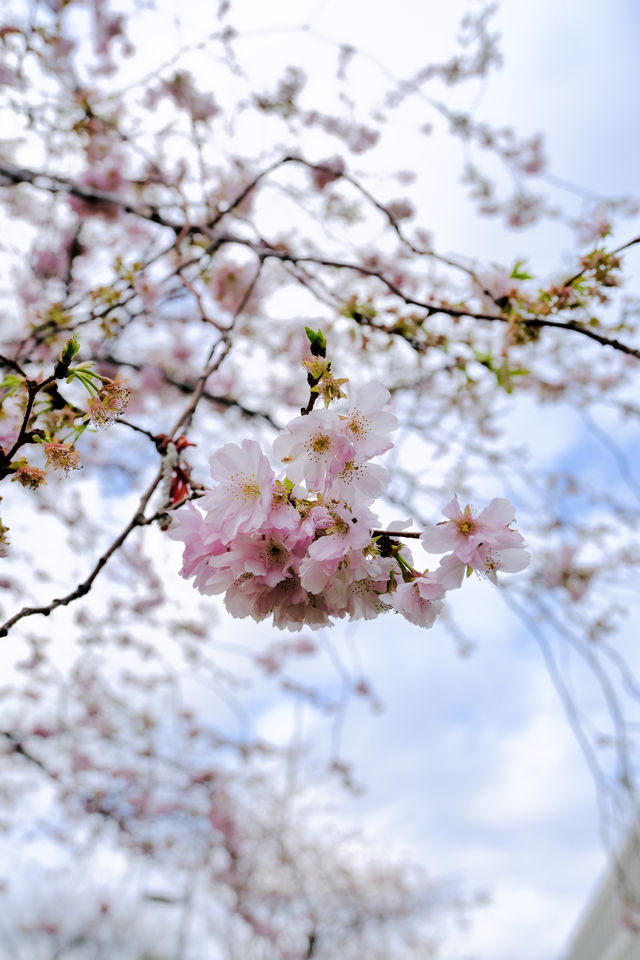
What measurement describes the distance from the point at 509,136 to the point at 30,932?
19473 millimetres

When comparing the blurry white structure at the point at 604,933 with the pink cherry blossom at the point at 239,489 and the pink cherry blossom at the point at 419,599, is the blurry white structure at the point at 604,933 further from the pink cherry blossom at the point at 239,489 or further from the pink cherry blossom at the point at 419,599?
the pink cherry blossom at the point at 239,489

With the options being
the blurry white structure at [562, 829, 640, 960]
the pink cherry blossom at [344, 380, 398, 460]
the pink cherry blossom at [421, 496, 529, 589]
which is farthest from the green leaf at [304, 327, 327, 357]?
the blurry white structure at [562, 829, 640, 960]

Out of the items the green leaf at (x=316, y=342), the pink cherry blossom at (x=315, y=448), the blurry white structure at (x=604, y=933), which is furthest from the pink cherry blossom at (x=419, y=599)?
the blurry white structure at (x=604, y=933)

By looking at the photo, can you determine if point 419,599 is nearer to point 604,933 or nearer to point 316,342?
point 316,342

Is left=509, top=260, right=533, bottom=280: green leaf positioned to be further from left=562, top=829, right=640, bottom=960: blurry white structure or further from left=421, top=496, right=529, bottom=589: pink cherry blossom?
left=562, top=829, right=640, bottom=960: blurry white structure

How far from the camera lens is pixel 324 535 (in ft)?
3.03

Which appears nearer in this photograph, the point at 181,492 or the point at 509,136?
the point at 181,492

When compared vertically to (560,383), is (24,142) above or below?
above

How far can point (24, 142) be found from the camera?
12.7 ft

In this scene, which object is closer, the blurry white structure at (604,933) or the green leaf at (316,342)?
the green leaf at (316,342)

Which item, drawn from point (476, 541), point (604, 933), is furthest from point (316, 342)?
point (604, 933)

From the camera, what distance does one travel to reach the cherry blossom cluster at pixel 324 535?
0.92 m

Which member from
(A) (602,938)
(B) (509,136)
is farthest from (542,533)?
(A) (602,938)

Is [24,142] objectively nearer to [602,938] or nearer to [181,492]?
[181,492]
